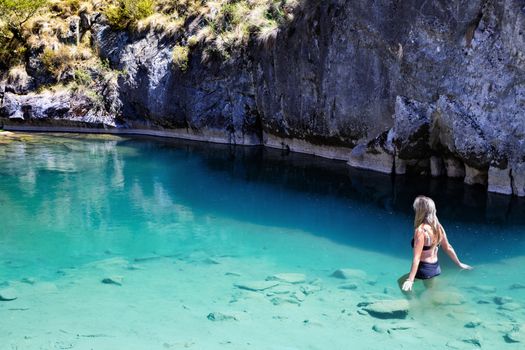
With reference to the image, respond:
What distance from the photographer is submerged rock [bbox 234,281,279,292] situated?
8635 millimetres

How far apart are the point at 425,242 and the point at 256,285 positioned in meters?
2.65

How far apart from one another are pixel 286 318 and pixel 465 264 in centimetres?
364

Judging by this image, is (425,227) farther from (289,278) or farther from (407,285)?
(289,278)

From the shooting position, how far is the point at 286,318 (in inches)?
297

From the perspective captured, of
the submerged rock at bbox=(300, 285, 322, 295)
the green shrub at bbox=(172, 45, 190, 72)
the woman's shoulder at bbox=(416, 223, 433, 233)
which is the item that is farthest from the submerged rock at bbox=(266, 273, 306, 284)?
the green shrub at bbox=(172, 45, 190, 72)

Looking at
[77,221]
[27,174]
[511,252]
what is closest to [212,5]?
[27,174]

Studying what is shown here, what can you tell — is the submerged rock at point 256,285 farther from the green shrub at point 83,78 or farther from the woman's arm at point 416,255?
the green shrub at point 83,78

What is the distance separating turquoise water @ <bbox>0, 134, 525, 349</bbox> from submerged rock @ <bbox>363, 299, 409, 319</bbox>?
0.44ft

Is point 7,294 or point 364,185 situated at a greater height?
point 364,185

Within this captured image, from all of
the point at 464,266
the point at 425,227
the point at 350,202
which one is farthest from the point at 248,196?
the point at 425,227

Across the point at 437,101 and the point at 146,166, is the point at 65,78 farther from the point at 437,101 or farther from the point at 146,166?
the point at 437,101

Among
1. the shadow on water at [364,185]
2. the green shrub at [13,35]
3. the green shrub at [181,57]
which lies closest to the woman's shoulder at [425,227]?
the shadow on water at [364,185]

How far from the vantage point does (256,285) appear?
876cm

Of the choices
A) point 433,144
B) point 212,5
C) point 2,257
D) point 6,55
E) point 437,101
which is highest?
point 212,5
